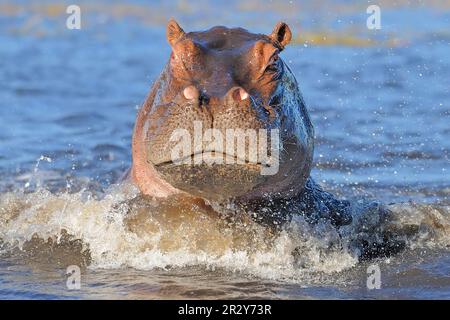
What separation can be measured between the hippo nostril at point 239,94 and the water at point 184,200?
104 centimetres

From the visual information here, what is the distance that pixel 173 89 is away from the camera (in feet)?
20.0

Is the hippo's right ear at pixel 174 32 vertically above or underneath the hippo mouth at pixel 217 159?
above

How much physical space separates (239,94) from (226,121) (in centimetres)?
20

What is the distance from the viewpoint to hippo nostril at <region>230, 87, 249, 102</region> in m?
A: 5.66

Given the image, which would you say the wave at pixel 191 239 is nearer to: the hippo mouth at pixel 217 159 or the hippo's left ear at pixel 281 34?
the hippo mouth at pixel 217 159

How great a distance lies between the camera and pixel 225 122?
18.3 feet

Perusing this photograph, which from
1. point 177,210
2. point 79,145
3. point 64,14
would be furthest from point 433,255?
point 64,14

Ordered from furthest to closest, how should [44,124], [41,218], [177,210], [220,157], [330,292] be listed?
[44,124] → [41,218] → [177,210] → [330,292] → [220,157]

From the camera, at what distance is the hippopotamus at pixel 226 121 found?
5.65 meters

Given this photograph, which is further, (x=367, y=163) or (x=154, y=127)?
(x=367, y=163)

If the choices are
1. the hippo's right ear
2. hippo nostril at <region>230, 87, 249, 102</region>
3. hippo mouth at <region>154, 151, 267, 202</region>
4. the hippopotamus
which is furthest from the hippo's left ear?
hippo mouth at <region>154, 151, 267, 202</region>

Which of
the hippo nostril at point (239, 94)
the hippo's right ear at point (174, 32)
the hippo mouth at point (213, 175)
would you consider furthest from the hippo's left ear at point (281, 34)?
the hippo mouth at point (213, 175)

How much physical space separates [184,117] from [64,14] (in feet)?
47.9
